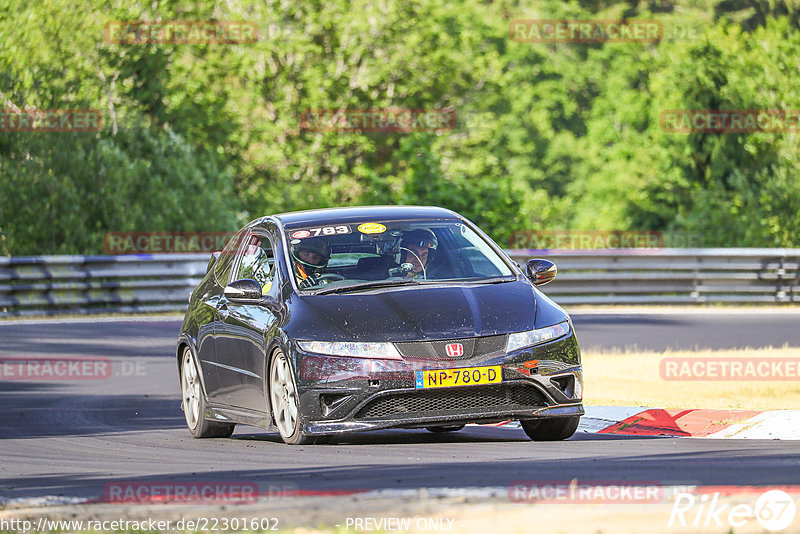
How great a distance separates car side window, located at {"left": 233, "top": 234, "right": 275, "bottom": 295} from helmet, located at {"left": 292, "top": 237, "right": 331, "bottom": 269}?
0.72 feet

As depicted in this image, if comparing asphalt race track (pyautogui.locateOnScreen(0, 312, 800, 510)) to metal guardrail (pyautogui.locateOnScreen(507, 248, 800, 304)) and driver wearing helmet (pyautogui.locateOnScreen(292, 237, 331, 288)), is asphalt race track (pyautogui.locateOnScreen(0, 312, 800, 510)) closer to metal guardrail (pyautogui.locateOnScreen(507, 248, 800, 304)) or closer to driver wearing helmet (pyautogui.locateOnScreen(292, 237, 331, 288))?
driver wearing helmet (pyautogui.locateOnScreen(292, 237, 331, 288))

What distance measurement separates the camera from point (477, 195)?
32.1 m

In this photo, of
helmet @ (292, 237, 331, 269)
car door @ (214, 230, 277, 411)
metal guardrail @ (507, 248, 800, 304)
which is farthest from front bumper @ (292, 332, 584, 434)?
metal guardrail @ (507, 248, 800, 304)

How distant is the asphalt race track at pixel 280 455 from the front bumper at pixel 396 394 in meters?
0.20

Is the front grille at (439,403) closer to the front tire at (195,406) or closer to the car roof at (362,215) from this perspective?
the car roof at (362,215)

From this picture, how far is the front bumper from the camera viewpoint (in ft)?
30.0

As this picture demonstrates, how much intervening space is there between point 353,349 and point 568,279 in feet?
57.1

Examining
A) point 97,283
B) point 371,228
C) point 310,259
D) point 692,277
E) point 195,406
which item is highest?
point 371,228

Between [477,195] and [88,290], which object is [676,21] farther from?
[88,290]

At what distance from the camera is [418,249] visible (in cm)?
1036

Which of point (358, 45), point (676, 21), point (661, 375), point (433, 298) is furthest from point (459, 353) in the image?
point (676, 21)

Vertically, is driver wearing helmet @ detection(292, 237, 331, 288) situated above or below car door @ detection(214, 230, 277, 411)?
above

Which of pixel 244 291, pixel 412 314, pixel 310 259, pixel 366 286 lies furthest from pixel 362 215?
pixel 412 314

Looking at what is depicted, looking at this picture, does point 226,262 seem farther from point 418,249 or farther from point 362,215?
point 418,249
